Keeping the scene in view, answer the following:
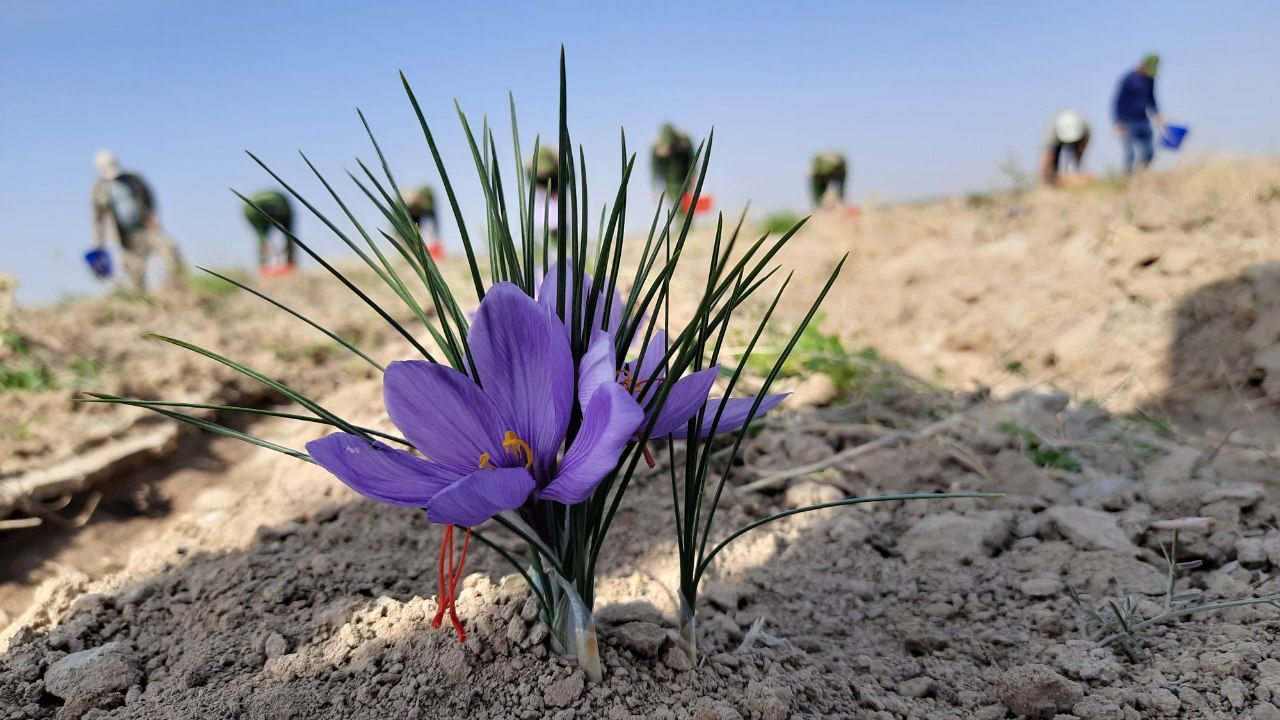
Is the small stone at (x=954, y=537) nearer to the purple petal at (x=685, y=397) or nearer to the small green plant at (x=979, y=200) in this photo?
the purple petal at (x=685, y=397)

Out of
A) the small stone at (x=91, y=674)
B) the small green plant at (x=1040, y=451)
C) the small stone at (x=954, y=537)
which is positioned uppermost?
the small stone at (x=91, y=674)

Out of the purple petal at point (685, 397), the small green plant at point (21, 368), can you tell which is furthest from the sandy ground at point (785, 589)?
the small green plant at point (21, 368)

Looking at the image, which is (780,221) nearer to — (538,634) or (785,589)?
(785,589)

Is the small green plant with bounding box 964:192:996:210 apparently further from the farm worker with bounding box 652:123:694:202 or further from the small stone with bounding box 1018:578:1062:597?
the small stone with bounding box 1018:578:1062:597

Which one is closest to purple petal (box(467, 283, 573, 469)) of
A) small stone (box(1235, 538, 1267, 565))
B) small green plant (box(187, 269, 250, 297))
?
small stone (box(1235, 538, 1267, 565))

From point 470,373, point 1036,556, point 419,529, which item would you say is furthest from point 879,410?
point 470,373

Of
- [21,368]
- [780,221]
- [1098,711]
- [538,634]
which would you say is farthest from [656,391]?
[780,221]
